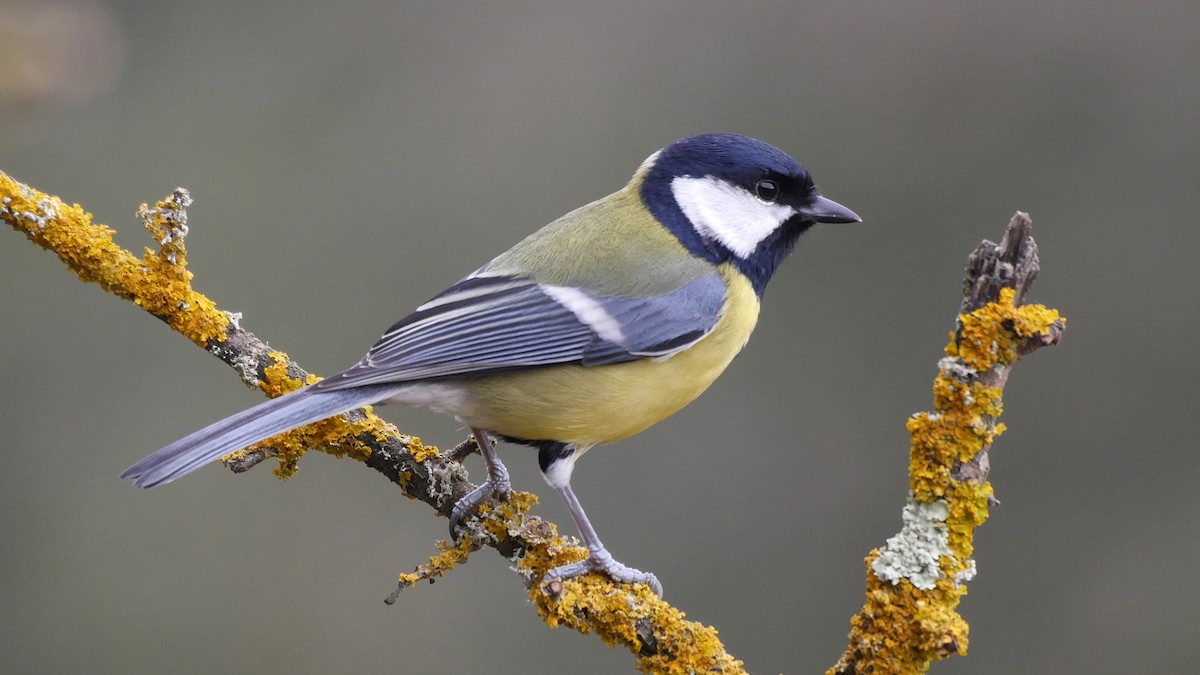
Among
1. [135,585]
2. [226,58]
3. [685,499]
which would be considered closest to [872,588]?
[685,499]

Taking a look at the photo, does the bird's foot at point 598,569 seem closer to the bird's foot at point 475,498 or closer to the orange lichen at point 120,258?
the bird's foot at point 475,498

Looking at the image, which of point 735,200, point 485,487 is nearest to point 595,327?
point 485,487

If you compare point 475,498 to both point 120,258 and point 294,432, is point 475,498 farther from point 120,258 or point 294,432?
point 120,258

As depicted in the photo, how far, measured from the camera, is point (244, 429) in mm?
2146

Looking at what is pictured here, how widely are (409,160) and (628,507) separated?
1.69 m

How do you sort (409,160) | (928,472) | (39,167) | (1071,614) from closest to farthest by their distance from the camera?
(928,472)
(1071,614)
(39,167)
(409,160)

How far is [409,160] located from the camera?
4.68 metres

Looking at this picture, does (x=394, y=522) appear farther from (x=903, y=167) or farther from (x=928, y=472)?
(x=928, y=472)

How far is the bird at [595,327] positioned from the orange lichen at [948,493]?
0.52m

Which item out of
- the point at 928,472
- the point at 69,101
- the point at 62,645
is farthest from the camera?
the point at 62,645

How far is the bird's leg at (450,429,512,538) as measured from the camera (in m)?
2.32

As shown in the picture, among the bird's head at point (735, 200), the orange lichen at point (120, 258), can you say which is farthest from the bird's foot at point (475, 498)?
the bird's head at point (735, 200)

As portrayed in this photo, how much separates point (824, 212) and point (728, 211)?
9.8 inches

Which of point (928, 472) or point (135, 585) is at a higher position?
point (135, 585)
